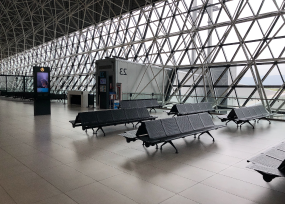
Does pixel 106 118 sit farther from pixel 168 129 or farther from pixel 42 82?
pixel 42 82

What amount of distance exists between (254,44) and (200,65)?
12.6 feet

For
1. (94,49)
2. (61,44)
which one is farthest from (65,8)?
(61,44)

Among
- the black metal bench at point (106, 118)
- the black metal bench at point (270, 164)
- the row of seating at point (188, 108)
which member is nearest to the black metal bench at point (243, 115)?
the row of seating at point (188, 108)

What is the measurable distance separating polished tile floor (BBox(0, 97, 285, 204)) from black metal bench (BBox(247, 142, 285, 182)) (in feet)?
1.29

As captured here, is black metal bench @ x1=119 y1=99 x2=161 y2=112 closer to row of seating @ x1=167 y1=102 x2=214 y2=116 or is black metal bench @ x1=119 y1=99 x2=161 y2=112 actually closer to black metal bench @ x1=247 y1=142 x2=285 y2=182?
row of seating @ x1=167 y1=102 x2=214 y2=116

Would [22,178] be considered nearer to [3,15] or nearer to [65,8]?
[65,8]

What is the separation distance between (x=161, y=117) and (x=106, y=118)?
5.20 m

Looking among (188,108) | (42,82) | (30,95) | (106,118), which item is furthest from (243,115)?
(30,95)

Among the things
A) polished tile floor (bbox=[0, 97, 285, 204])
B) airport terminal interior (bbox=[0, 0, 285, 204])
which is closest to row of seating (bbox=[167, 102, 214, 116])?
airport terminal interior (bbox=[0, 0, 285, 204])

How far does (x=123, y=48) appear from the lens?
24.9 metres

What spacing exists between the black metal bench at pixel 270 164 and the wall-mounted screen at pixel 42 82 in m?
12.7

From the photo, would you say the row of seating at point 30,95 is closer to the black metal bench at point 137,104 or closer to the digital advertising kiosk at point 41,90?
the digital advertising kiosk at point 41,90

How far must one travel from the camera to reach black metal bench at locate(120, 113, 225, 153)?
612 cm

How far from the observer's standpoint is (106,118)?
891 centimetres
